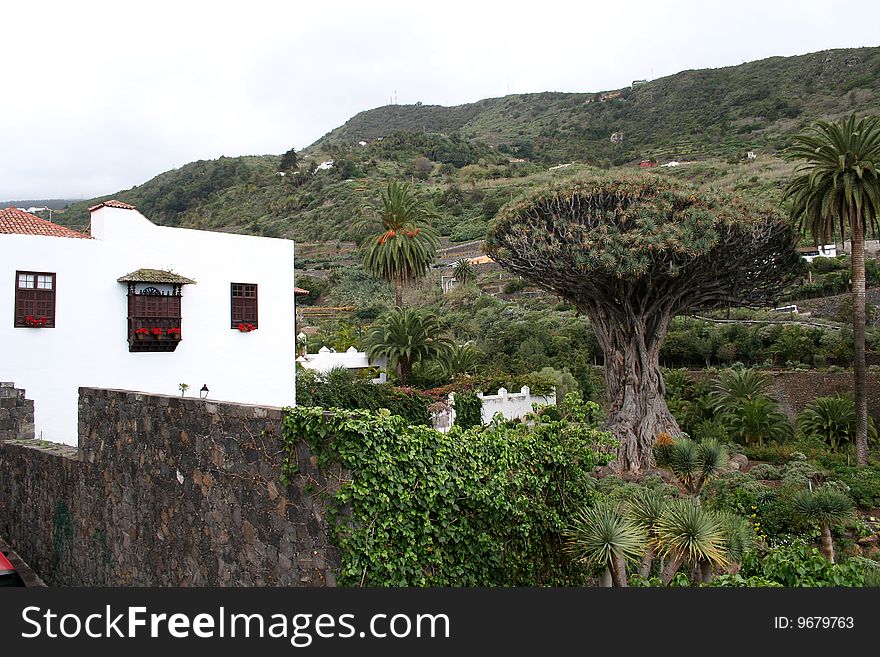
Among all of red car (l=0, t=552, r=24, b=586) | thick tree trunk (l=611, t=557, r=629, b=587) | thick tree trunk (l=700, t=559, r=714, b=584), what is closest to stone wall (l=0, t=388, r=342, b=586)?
red car (l=0, t=552, r=24, b=586)

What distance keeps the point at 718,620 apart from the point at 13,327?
51.0ft

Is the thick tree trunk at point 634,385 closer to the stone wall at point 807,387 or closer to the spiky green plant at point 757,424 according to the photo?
the spiky green plant at point 757,424

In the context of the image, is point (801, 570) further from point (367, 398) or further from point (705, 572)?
point (367, 398)

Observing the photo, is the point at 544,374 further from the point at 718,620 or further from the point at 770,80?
the point at 770,80

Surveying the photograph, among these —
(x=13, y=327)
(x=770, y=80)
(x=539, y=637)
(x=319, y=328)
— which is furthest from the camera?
(x=770, y=80)

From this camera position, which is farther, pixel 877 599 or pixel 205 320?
pixel 205 320

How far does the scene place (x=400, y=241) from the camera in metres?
33.2

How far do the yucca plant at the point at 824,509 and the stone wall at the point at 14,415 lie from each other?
14339 mm

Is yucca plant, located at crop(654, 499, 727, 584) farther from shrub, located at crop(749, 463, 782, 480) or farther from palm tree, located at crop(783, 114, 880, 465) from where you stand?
palm tree, located at crop(783, 114, 880, 465)

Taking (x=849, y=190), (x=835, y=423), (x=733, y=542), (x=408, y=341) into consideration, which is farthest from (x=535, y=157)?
(x=733, y=542)

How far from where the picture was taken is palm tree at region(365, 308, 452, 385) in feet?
96.3

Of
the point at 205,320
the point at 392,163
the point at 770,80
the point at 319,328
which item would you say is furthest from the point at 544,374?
the point at 770,80

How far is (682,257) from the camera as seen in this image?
63.1 feet

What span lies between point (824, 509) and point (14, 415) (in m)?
14.8
